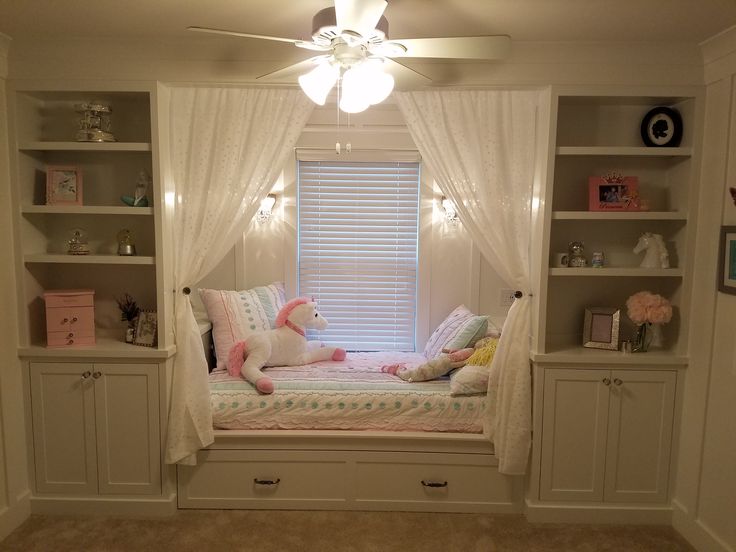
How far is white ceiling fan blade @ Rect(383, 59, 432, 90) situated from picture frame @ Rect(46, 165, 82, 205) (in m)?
1.77

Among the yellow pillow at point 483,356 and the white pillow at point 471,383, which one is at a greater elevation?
the yellow pillow at point 483,356

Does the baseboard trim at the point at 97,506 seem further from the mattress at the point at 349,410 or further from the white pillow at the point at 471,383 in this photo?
the white pillow at the point at 471,383

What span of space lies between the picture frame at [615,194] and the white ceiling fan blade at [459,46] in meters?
1.17

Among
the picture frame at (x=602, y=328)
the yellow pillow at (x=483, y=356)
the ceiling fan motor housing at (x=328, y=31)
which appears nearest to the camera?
the ceiling fan motor housing at (x=328, y=31)

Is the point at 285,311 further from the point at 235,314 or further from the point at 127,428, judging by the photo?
the point at 127,428

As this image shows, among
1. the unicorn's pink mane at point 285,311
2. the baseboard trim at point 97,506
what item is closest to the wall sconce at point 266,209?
the unicorn's pink mane at point 285,311

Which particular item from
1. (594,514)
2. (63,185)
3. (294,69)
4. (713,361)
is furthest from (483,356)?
(63,185)

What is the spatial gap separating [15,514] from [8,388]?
2.12 ft

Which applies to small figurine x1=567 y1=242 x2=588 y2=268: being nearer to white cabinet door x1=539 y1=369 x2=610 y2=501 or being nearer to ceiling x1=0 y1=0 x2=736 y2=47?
white cabinet door x1=539 y1=369 x2=610 y2=501

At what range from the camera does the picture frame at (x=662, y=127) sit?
8.19ft

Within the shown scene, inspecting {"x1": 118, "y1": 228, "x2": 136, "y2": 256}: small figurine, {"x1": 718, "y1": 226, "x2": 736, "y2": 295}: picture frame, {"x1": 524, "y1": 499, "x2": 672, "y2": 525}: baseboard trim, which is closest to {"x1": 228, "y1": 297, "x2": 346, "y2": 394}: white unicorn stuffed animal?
{"x1": 118, "y1": 228, "x2": 136, "y2": 256}: small figurine

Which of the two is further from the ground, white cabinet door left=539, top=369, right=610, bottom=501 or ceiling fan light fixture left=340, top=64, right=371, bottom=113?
ceiling fan light fixture left=340, top=64, right=371, bottom=113

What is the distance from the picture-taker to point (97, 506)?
2.56 meters

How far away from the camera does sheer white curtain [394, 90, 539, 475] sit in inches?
98.7
